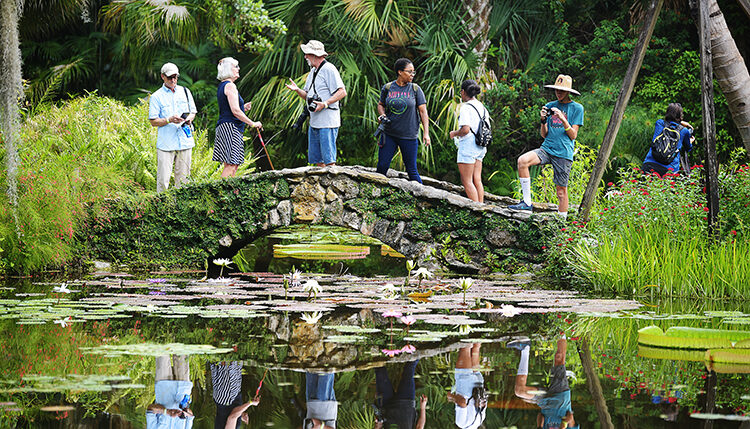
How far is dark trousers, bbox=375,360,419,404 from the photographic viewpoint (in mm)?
3197

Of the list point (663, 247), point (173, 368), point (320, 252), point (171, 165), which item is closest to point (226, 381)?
point (173, 368)

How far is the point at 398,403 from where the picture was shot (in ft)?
10.1

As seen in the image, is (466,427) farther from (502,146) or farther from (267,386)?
(502,146)

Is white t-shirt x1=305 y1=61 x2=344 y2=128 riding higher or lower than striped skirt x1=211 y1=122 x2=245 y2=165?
higher

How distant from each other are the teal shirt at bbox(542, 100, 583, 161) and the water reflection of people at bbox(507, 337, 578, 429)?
5.06 meters

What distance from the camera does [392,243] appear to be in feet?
31.8

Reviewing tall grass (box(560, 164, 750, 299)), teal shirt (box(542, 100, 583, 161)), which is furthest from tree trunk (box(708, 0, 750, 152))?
teal shirt (box(542, 100, 583, 161))

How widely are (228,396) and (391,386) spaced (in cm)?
64

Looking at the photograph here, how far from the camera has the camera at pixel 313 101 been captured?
30.6 feet

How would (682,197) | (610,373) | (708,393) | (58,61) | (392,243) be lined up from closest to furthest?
(708,393) < (610,373) < (682,197) < (392,243) < (58,61)

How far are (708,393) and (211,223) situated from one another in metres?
7.34

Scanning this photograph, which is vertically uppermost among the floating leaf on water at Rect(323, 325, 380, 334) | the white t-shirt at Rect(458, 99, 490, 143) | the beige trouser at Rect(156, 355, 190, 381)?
the white t-shirt at Rect(458, 99, 490, 143)

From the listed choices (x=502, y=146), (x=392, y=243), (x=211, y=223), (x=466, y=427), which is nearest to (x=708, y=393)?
(x=466, y=427)

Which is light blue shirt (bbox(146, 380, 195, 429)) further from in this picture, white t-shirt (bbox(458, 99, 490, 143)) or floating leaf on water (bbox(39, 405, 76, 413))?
white t-shirt (bbox(458, 99, 490, 143))
